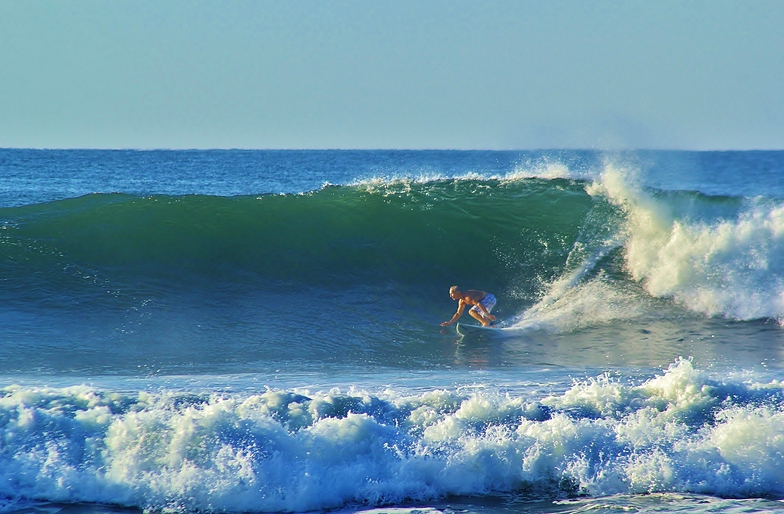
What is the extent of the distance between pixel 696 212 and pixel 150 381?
30.9ft

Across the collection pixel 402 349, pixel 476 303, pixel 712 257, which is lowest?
pixel 402 349

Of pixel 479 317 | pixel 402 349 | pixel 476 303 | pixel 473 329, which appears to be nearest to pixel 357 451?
pixel 402 349

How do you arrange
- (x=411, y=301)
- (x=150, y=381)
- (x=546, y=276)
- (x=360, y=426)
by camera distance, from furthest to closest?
(x=546, y=276)
(x=411, y=301)
(x=150, y=381)
(x=360, y=426)

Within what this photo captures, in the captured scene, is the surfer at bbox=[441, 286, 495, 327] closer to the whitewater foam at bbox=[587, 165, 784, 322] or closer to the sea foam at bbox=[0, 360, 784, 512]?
the whitewater foam at bbox=[587, 165, 784, 322]

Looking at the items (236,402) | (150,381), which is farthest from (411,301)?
(236,402)

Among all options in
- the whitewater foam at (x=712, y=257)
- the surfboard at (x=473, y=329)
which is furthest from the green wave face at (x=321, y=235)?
the surfboard at (x=473, y=329)

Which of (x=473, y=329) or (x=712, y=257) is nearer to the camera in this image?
(x=473, y=329)

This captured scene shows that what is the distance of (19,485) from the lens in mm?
4820

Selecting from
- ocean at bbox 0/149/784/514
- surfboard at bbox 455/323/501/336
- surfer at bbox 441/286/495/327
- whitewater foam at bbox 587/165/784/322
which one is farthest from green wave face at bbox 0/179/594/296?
surfboard at bbox 455/323/501/336

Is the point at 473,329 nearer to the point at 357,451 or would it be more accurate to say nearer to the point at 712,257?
the point at 712,257

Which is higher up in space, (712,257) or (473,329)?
(712,257)

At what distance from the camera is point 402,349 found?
8789 millimetres

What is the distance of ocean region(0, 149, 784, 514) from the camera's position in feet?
16.2

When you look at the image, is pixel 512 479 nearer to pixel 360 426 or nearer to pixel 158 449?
pixel 360 426
